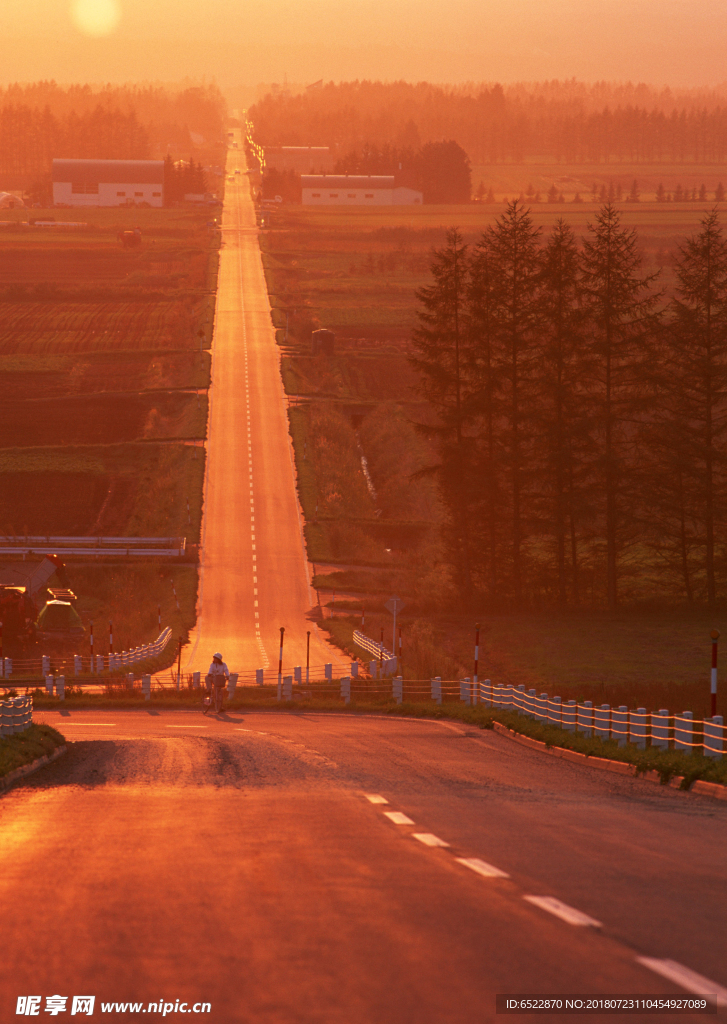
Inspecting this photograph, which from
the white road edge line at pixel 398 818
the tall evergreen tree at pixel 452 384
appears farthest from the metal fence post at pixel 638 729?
the tall evergreen tree at pixel 452 384

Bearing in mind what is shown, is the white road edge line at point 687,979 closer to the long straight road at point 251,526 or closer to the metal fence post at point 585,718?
the metal fence post at point 585,718

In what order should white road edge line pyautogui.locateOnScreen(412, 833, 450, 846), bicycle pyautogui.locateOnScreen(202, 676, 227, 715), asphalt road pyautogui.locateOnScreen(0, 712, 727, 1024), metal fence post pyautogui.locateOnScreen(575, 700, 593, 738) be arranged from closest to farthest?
asphalt road pyautogui.locateOnScreen(0, 712, 727, 1024), white road edge line pyautogui.locateOnScreen(412, 833, 450, 846), metal fence post pyautogui.locateOnScreen(575, 700, 593, 738), bicycle pyautogui.locateOnScreen(202, 676, 227, 715)

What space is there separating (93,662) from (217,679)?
14.0 meters

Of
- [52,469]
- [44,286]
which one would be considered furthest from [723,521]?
[44,286]

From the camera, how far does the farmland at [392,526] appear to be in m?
40.6

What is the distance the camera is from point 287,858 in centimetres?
922

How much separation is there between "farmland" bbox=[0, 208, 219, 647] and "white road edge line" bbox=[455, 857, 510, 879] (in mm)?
40865

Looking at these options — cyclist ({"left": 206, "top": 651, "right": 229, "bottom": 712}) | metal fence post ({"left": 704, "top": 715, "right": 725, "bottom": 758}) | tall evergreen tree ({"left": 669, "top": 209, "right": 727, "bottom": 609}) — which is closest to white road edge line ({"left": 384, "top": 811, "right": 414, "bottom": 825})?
metal fence post ({"left": 704, "top": 715, "right": 725, "bottom": 758})

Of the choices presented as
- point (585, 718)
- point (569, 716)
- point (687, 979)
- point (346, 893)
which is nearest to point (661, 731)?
point (585, 718)

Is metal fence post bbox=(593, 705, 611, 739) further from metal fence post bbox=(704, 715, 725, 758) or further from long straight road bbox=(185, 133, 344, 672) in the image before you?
long straight road bbox=(185, 133, 344, 672)

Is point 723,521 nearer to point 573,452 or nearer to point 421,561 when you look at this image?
point 573,452

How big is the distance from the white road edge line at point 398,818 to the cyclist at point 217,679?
18736 millimetres

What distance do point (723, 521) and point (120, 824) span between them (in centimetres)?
4272

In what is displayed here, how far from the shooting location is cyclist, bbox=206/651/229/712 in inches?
1205
